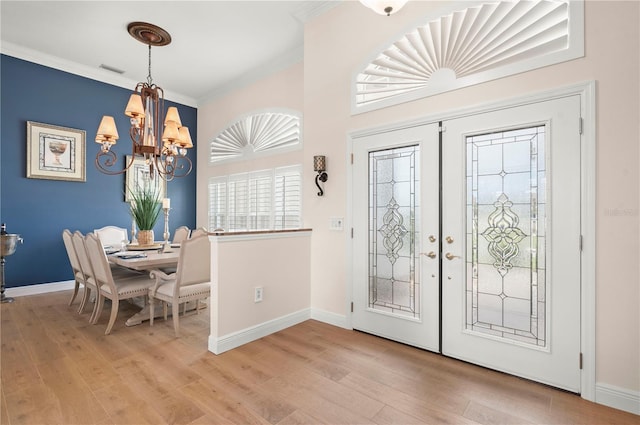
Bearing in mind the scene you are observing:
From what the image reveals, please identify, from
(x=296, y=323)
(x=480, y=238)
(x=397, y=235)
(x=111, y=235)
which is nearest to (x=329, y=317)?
(x=296, y=323)

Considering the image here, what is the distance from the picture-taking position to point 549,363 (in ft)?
6.98

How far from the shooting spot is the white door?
266 centimetres

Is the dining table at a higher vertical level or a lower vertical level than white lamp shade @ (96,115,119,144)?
lower

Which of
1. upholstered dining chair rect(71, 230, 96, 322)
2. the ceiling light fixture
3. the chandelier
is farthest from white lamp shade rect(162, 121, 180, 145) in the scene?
the ceiling light fixture

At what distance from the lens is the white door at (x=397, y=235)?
2662 mm

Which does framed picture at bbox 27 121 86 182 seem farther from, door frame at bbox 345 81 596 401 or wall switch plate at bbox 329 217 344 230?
door frame at bbox 345 81 596 401

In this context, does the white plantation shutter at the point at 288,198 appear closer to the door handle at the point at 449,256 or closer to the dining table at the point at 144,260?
the dining table at the point at 144,260

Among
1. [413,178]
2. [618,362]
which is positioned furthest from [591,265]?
[413,178]

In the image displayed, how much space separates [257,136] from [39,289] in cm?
392

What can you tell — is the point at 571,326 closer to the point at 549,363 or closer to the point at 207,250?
the point at 549,363

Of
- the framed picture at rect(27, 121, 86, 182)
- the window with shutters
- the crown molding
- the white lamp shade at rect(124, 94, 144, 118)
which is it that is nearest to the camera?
the white lamp shade at rect(124, 94, 144, 118)

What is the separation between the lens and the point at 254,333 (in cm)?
294

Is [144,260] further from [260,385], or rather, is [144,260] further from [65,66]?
[65,66]

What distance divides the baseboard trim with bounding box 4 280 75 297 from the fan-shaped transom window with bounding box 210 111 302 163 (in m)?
3.06
